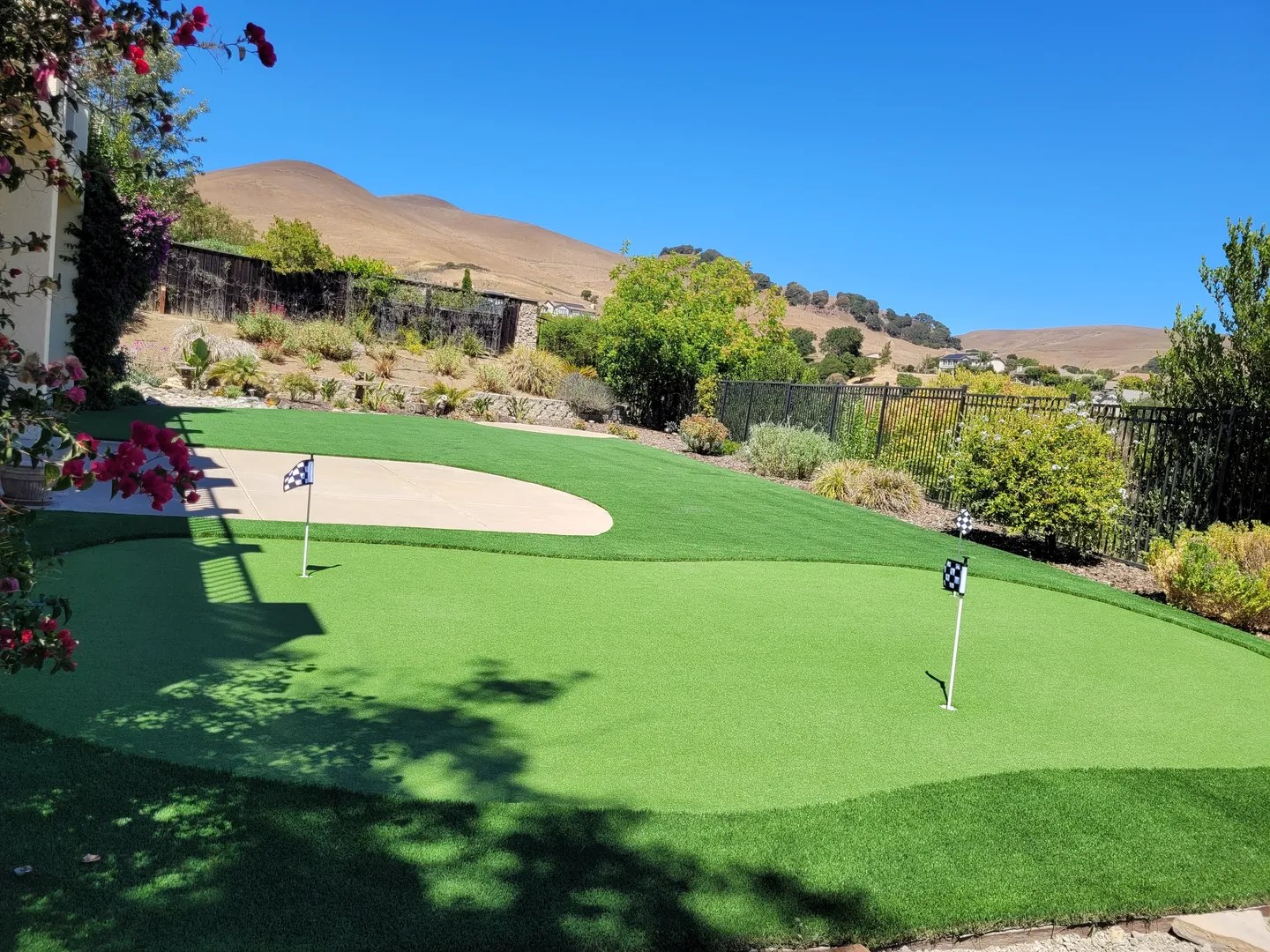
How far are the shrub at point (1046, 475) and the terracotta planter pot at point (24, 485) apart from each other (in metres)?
11.6

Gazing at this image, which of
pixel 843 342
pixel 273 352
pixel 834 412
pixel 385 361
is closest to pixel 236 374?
pixel 273 352

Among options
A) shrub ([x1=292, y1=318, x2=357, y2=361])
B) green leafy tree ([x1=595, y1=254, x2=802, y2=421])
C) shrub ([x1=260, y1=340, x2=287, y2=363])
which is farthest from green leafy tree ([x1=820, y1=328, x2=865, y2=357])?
shrub ([x1=260, y1=340, x2=287, y2=363])

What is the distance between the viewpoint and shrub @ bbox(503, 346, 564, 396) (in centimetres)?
3012

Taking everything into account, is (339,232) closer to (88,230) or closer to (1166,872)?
(88,230)

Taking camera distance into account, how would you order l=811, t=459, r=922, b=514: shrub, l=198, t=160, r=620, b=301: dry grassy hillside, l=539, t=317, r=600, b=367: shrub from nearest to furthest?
l=811, t=459, r=922, b=514: shrub
l=539, t=317, r=600, b=367: shrub
l=198, t=160, r=620, b=301: dry grassy hillside

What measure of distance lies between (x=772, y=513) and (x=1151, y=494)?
5225 millimetres

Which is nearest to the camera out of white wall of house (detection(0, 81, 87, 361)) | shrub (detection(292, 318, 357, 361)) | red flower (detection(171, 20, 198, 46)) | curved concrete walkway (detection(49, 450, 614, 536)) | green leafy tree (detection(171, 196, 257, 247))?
red flower (detection(171, 20, 198, 46))

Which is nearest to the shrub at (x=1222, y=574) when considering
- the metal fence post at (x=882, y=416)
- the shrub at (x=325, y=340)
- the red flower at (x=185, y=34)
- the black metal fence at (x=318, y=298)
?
the metal fence post at (x=882, y=416)

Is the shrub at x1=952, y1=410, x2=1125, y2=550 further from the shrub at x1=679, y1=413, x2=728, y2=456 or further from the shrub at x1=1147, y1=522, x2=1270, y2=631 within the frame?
the shrub at x1=679, y1=413, x2=728, y2=456

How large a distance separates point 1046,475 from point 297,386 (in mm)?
18330

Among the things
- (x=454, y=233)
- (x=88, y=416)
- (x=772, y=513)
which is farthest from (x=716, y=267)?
(x=454, y=233)

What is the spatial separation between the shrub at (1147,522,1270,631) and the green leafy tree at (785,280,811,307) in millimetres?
89726

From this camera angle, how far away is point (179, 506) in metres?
10.1

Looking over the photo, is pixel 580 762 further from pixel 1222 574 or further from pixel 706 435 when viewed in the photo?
pixel 706 435
